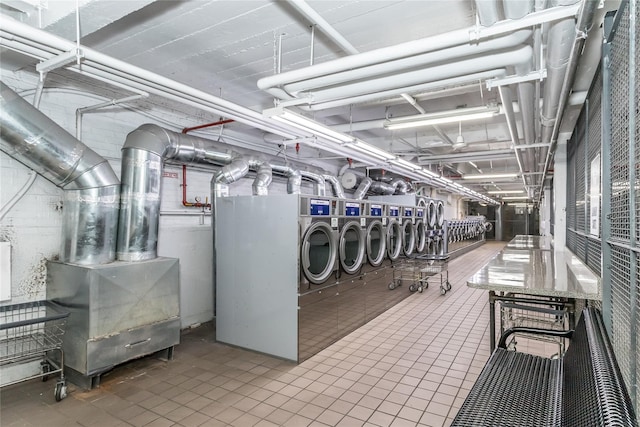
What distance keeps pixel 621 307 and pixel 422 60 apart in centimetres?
180

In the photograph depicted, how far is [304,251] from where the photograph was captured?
399 centimetres

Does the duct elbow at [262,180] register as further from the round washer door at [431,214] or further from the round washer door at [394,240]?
the round washer door at [431,214]

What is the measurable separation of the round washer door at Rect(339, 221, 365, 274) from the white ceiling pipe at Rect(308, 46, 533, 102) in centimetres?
235

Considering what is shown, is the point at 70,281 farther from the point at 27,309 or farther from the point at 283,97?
the point at 283,97

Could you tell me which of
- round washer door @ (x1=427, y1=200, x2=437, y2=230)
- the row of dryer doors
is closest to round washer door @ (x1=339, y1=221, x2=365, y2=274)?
the row of dryer doors

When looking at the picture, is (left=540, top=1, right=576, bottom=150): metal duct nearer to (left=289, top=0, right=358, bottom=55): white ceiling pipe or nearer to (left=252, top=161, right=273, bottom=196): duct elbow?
(left=289, top=0, right=358, bottom=55): white ceiling pipe

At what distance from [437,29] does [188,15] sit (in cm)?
208

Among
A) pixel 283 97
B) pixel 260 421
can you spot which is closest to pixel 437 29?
pixel 283 97

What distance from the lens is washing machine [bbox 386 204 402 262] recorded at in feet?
20.8

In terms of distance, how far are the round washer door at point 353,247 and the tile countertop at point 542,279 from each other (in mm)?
1855

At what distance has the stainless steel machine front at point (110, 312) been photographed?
3.30 metres

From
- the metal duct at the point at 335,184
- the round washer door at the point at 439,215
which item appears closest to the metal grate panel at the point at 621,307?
the metal duct at the point at 335,184

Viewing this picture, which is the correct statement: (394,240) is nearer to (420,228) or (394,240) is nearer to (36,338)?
(420,228)

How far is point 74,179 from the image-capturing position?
3.44 meters
